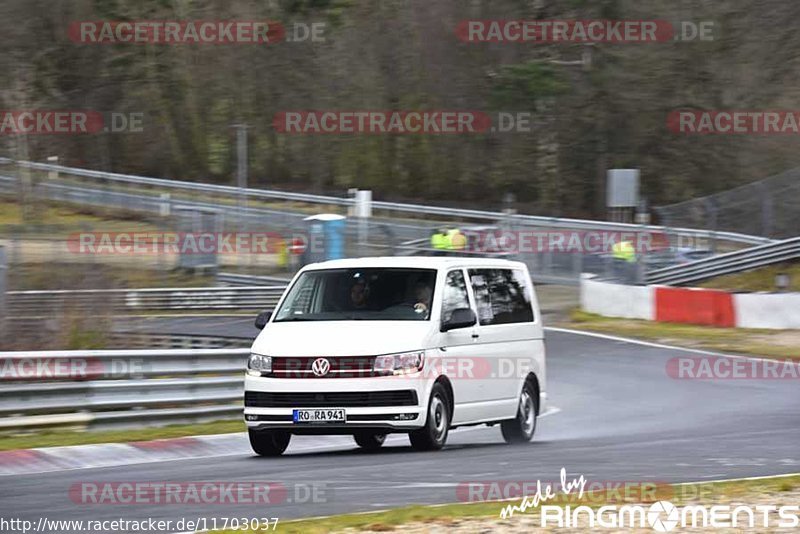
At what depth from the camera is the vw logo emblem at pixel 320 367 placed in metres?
11.9

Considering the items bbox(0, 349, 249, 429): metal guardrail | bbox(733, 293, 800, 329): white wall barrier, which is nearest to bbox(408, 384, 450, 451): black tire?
bbox(0, 349, 249, 429): metal guardrail

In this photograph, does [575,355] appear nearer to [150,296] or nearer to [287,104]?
[150,296]

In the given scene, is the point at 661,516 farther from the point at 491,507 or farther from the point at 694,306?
the point at 694,306

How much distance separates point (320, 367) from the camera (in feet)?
39.1

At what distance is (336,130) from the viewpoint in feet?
184

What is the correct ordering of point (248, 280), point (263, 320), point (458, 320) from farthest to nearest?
point (248, 280) < point (263, 320) < point (458, 320)

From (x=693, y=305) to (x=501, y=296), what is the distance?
57.0ft

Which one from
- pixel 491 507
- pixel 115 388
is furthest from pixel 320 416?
pixel 491 507

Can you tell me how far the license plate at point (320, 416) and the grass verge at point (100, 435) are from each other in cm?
239

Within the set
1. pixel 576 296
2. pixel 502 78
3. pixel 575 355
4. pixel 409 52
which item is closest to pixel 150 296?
pixel 576 296

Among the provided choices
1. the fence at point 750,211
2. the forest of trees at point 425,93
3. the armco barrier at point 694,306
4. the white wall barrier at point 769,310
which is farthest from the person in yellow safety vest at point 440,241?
the forest of trees at point 425,93

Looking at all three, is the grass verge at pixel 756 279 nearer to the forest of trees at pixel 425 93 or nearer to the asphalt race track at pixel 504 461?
the forest of trees at pixel 425 93

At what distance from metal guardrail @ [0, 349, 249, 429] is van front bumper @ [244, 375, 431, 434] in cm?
296

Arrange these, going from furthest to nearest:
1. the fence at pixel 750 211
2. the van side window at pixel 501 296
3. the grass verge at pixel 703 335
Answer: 1. the fence at pixel 750 211
2. the grass verge at pixel 703 335
3. the van side window at pixel 501 296
